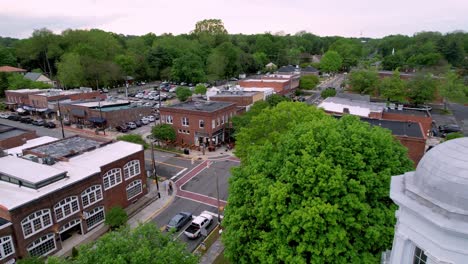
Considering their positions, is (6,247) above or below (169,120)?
below

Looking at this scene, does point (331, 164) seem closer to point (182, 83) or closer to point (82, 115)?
point (82, 115)

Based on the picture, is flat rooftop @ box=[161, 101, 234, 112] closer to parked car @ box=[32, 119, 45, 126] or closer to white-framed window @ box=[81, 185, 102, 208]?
white-framed window @ box=[81, 185, 102, 208]

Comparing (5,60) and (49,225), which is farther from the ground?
(5,60)

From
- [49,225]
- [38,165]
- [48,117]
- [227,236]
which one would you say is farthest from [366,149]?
[48,117]

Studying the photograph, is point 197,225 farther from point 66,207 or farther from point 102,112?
point 102,112

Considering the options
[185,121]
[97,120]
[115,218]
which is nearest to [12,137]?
[97,120]

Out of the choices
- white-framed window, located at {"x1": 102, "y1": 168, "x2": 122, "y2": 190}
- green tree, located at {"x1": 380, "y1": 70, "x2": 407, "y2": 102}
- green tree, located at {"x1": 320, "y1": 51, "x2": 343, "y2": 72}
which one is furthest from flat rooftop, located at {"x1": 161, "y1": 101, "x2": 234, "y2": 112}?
green tree, located at {"x1": 320, "y1": 51, "x2": 343, "y2": 72}

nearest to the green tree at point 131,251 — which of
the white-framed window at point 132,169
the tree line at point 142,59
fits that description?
the white-framed window at point 132,169
